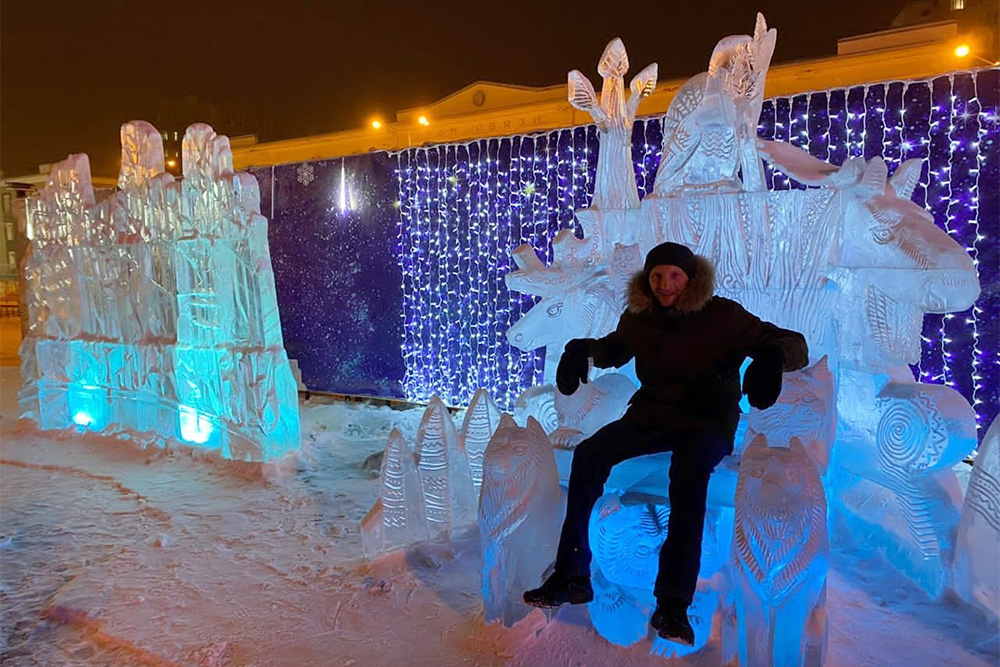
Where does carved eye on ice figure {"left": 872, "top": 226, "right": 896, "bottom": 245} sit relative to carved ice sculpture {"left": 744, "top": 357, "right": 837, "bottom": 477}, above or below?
above

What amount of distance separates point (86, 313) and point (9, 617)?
3.70m

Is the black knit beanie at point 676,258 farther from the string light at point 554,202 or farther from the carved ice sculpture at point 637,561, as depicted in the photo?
the string light at point 554,202

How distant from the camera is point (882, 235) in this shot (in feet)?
10.8

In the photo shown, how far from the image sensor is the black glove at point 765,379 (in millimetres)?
2463

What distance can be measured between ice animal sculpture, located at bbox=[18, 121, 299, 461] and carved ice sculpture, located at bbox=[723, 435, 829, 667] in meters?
3.56

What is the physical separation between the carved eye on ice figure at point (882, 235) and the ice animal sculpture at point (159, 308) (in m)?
3.68

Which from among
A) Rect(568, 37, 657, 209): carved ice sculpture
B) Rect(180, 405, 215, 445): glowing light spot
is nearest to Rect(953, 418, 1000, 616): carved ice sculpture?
Rect(568, 37, 657, 209): carved ice sculpture

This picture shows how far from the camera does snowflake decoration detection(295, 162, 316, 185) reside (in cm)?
765

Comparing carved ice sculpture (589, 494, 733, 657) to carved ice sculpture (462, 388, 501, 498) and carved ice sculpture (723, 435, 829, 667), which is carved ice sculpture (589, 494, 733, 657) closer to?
carved ice sculpture (723, 435, 829, 667)

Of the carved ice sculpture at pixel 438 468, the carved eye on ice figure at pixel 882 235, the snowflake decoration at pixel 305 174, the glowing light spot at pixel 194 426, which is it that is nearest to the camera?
the carved eye on ice figure at pixel 882 235

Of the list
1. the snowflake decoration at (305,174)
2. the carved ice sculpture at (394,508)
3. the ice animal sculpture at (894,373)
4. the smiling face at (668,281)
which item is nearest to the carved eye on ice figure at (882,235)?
the ice animal sculpture at (894,373)

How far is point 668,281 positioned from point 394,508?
5.80 ft

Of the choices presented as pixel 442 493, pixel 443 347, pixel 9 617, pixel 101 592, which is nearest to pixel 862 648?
pixel 442 493

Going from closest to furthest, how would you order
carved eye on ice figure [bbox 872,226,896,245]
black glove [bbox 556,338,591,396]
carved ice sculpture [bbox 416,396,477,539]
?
1. black glove [bbox 556,338,591,396]
2. carved eye on ice figure [bbox 872,226,896,245]
3. carved ice sculpture [bbox 416,396,477,539]
